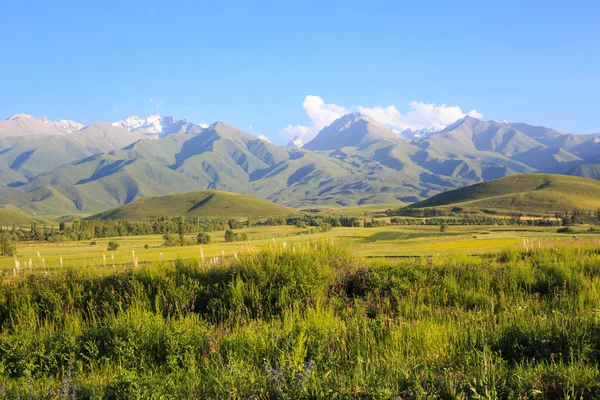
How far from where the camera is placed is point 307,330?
7742 mm

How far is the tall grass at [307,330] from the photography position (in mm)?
5598

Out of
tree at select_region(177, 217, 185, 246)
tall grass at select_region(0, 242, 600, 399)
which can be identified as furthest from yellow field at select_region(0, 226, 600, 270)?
tree at select_region(177, 217, 185, 246)

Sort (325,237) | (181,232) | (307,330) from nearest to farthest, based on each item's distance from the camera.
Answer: (307,330) < (325,237) < (181,232)

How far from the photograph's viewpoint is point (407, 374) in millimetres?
5609

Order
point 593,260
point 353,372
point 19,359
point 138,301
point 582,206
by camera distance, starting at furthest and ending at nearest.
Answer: point 582,206
point 593,260
point 138,301
point 19,359
point 353,372

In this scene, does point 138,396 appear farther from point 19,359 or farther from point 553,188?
point 553,188

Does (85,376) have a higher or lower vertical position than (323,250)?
lower

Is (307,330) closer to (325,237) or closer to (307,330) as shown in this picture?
(307,330)

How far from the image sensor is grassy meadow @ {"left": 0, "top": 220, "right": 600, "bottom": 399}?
18.3ft

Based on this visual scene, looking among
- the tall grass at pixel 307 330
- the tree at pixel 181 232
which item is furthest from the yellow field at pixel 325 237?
the tree at pixel 181 232

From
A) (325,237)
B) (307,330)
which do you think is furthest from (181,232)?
(307,330)

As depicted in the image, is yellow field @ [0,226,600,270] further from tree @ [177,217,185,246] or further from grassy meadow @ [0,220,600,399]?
tree @ [177,217,185,246]

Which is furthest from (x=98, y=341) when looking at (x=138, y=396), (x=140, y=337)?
(x=138, y=396)

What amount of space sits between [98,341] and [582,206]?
182863mm
